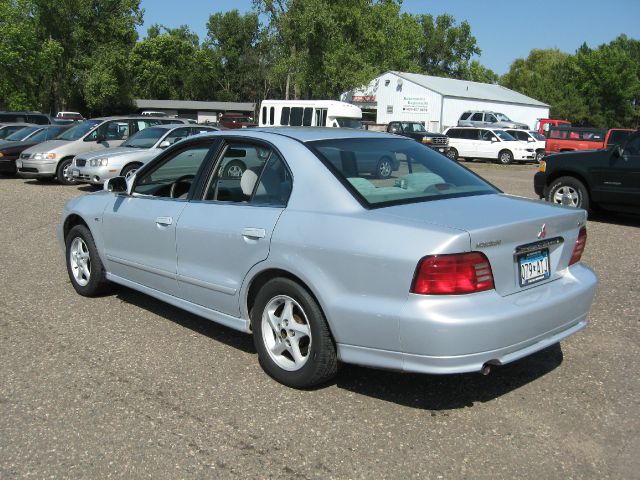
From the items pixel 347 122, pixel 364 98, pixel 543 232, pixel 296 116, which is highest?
pixel 364 98

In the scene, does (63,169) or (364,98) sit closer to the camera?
(63,169)

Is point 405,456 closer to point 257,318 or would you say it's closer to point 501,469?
point 501,469

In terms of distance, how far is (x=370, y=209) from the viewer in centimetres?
365

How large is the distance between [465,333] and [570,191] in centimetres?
887

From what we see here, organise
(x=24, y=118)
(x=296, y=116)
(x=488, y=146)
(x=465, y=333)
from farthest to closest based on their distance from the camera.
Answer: (x=296, y=116), (x=488, y=146), (x=24, y=118), (x=465, y=333)

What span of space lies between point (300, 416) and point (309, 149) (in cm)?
167

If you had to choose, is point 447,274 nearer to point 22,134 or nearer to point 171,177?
point 171,177

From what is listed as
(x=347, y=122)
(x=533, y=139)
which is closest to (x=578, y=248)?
(x=347, y=122)

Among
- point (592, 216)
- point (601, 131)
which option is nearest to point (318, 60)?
point (601, 131)

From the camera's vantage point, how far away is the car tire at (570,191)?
10.9 metres

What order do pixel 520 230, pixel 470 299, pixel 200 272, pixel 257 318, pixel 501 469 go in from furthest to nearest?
pixel 200 272
pixel 257 318
pixel 520 230
pixel 470 299
pixel 501 469

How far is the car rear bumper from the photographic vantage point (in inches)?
127

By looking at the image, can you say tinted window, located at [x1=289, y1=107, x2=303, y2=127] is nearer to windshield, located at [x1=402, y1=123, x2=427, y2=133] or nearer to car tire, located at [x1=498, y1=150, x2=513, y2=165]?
windshield, located at [x1=402, y1=123, x2=427, y2=133]

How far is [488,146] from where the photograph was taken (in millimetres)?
30031
